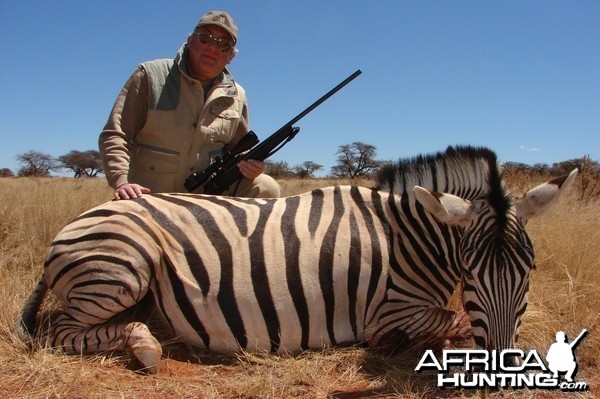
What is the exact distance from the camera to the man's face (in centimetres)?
426

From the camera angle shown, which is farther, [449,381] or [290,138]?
[290,138]

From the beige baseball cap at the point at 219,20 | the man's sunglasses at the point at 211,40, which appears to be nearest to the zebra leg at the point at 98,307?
the man's sunglasses at the point at 211,40

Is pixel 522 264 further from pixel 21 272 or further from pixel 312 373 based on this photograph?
pixel 21 272

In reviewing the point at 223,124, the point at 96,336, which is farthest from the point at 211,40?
the point at 96,336

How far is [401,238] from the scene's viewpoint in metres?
3.07

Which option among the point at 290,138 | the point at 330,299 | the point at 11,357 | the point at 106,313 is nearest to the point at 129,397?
the point at 106,313

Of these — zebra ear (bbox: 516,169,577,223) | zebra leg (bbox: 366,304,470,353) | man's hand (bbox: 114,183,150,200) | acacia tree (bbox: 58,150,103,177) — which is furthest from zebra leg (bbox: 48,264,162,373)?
acacia tree (bbox: 58,150,103,177)

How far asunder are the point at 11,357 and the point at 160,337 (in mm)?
796

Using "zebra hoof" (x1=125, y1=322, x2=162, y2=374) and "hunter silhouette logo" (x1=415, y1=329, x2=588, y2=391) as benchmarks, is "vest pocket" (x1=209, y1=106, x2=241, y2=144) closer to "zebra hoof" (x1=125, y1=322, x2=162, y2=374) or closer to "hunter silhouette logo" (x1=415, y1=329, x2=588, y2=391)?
"zebra hoof" (x1=125, y1=322, x2=162, y2=374)

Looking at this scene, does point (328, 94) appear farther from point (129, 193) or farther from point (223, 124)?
point (129, 193)

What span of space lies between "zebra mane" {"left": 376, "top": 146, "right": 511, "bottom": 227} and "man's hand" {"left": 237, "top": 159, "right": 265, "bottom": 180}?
4.30 feet

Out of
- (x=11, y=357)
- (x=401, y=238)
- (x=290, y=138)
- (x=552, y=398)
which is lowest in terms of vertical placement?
(x=552, y=398)

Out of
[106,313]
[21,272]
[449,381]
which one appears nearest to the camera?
[449,381]

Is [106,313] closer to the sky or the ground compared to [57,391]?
closer to the sky
